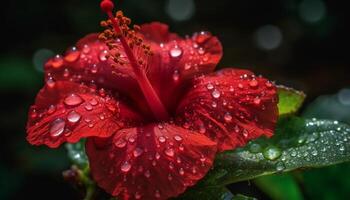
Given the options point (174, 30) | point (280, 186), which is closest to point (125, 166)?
point (280, 186)

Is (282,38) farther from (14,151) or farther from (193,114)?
(193,114)

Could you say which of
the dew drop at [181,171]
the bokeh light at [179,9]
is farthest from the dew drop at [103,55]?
the bokeh light at [179,9]

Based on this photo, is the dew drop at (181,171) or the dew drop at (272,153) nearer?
the dew drop at (181,171)

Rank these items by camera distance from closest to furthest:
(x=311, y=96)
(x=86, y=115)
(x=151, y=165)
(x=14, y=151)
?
(x=151, y=165)
(x=86, y=115)
(x=14, y=151)
(x=311, y=96)

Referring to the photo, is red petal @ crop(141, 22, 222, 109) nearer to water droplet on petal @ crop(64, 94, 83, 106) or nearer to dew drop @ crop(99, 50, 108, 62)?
dew drop @ crop(99, 50, 108, 62)

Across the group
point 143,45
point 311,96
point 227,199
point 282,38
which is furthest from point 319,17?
point 227,199

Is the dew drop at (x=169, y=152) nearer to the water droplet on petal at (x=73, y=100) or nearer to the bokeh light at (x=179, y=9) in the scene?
the water droplet on petal at (x=73, y=100)

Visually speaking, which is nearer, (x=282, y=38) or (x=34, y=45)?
(x=34, y=45)
